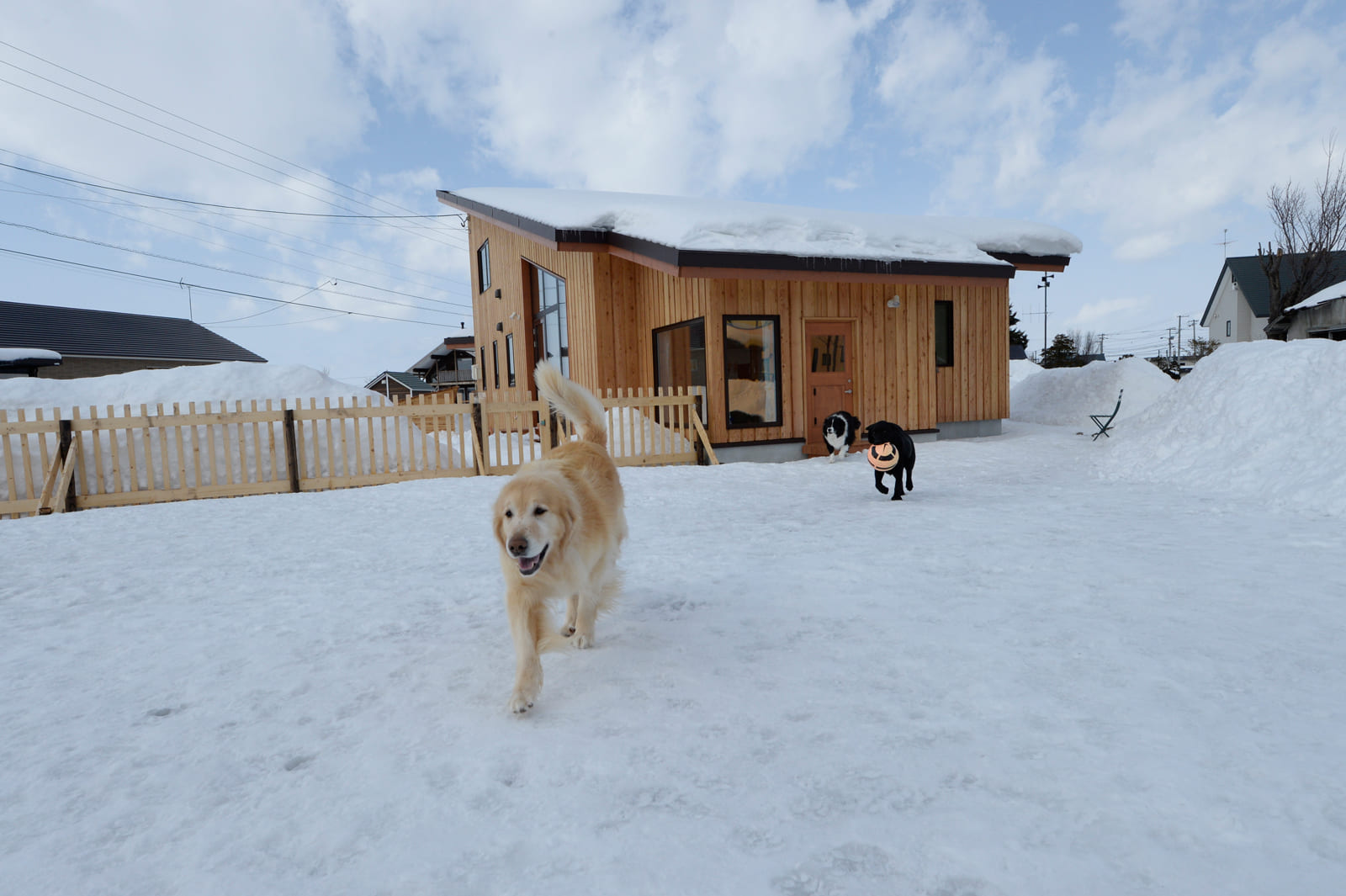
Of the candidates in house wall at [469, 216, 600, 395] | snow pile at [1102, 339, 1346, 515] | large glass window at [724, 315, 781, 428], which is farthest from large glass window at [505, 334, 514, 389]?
snow pile at [1102, 339, 1346, 515]

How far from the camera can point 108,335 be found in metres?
35.0

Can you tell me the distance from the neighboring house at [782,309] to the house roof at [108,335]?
99.7 feet

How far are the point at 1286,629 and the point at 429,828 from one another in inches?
142

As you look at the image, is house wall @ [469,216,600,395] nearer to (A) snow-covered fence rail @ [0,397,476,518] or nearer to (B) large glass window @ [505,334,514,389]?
(B) large glass window @ [505,334,514,389]

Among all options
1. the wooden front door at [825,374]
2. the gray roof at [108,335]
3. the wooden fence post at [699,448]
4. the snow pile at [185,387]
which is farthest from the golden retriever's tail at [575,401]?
the gray roof at [108,335]

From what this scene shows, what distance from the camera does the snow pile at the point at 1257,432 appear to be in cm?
598

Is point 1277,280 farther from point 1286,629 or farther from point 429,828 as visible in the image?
point 429,828

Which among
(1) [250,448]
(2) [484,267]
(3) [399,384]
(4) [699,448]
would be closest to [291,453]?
(1) [250,448]

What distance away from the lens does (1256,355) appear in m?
8.32

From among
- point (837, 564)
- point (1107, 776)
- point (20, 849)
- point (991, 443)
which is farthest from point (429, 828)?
point (991, 443)

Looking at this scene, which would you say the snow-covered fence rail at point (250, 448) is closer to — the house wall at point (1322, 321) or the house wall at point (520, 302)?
the house wall at point (520, 302)

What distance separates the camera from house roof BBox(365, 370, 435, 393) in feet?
148

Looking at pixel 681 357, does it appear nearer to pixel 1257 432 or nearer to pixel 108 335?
pixel 1257 432

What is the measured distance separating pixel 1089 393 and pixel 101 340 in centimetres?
4318
